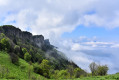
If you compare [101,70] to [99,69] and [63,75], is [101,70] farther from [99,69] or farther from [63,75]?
[63,75]

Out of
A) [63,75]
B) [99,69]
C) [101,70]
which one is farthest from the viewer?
[99,69]

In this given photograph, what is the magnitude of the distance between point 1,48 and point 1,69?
62.1 meters

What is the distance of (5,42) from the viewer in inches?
3346

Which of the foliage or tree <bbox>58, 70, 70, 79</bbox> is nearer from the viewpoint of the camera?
tree <bbox>58, 70, 70, 79</bbox>

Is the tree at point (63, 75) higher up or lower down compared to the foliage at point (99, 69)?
lower down

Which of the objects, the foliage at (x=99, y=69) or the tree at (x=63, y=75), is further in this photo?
the foliage at (x=99, y=69)

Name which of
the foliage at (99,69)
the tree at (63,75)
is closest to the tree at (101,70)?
the foliage at (99,69)

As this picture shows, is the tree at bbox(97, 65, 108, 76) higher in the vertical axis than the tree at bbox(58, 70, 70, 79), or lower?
higher

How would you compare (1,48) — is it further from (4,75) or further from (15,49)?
(4,75)

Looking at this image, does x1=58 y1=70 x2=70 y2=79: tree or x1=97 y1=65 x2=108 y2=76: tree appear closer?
x1=58 y1=70 x2=70 y2=79: tree

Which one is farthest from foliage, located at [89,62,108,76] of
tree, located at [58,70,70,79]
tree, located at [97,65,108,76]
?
tree, located at [58,70,70,79]

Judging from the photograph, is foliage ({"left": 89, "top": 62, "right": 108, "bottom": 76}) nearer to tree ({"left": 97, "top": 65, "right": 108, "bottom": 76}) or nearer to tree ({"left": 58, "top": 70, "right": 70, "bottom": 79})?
tree ({"left": 97, "top": 65, "right": 108, "bottom": 76})

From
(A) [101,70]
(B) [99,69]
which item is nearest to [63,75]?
(B) [99,69]

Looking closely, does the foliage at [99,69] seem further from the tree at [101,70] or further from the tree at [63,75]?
the tree at [63,75]
